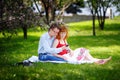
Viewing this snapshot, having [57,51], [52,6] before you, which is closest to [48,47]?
[57,51]

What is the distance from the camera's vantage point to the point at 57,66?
10742 mm

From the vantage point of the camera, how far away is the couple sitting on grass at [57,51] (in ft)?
37.7

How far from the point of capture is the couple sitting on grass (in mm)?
11492

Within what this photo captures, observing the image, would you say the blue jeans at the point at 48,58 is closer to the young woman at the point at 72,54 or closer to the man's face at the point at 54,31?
the young woman at the point at 72,54

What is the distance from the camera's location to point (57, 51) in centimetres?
1148

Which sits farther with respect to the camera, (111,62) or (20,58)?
(20,58)

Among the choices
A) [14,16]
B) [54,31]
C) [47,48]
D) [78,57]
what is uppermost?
[14,16]

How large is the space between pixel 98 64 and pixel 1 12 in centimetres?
325

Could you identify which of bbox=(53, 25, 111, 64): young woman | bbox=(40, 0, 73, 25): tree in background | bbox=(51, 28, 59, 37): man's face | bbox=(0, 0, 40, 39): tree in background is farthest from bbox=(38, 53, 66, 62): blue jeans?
bbox=(40, 0, 73, 25): tree in background

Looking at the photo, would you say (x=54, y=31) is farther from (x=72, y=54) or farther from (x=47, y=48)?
(x=72, y=54)

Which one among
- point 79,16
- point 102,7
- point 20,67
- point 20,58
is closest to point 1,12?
point 20,67

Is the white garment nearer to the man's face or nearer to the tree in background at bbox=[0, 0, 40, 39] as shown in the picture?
the man's face

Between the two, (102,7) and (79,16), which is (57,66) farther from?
(79,16)

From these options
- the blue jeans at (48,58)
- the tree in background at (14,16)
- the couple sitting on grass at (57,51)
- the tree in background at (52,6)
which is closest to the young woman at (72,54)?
the couple sitting on grass at (57,51)
